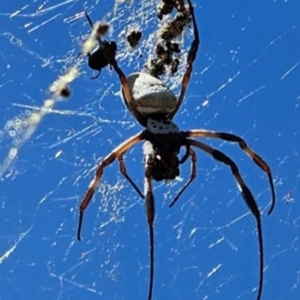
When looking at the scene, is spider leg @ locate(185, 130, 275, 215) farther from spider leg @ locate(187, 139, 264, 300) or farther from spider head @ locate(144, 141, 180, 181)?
spider head @ locate(144, 141, 180, 181)

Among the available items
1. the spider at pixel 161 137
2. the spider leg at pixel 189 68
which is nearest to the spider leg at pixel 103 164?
the spider at pixel 161 137

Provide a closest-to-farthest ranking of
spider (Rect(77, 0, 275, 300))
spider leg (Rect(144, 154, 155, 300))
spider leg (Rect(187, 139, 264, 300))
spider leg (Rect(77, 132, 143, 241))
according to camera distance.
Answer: spider leg (Rect(144, 154, 155, 300)) < spider leg (Rect(187, 139, 264, 300)) < spider leg (Rect(77, 132, 143, 241)) < spider (Rect(77, 0, 275, 300))

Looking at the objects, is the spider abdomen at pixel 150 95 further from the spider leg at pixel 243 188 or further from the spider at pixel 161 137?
the spider leg at pixel 243 188

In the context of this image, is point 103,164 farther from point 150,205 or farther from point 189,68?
point 189,68

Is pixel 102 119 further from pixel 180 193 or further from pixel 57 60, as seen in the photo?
pixel 180 193

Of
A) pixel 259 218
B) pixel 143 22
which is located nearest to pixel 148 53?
pixel 143 22

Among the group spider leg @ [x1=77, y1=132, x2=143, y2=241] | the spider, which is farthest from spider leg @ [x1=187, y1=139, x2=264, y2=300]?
spider leg @ [x1=77, y1=132, x2=143, y2=241]

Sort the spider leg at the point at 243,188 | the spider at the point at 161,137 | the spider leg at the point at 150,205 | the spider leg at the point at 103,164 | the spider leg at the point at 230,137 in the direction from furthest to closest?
the spider leg at the point at 230,137
the spider at the point at 161,137
the spider leg at the point at 103,164
the spider leg at the point at 243,188
the spider leg at the point at 150,205
